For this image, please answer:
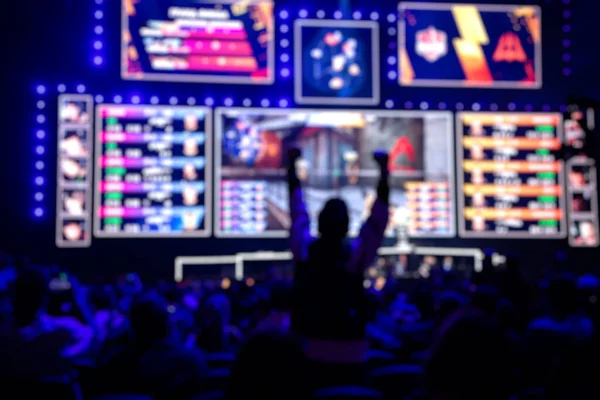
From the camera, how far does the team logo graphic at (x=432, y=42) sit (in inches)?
493

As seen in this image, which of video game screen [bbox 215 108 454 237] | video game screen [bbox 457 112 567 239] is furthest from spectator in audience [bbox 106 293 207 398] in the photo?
video game screen [bbox 457 112 567 239]

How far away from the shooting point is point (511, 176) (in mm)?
12242

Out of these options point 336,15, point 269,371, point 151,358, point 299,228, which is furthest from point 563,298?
point 336,15

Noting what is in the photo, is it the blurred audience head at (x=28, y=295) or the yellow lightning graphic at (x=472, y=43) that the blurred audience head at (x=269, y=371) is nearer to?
the blurred audience head at (x=28, y=295)

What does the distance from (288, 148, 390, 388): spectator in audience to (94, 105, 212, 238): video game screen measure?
8.67 metres

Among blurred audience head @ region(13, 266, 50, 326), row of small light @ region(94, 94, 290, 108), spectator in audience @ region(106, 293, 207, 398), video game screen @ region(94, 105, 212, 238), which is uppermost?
row of small light @ region(94, 94, 290, 108)

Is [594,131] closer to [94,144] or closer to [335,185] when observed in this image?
[335,185]

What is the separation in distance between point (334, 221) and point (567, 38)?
12080 mm

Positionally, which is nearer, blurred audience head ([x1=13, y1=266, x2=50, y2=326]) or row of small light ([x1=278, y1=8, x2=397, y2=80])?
blurred audience head ([x1=13, y1=266, x2=50, y2=326])

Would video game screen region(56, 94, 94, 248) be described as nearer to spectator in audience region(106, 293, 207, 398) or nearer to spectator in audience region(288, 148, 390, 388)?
spectator in audience region(106, 293, 207, 398)

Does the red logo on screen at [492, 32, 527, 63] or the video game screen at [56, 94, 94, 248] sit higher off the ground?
the red logo on screen at [492, 32, 527, 63]

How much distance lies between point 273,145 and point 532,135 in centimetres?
504

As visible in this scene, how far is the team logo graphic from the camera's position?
12.5 meters

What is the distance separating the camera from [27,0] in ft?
40.1
